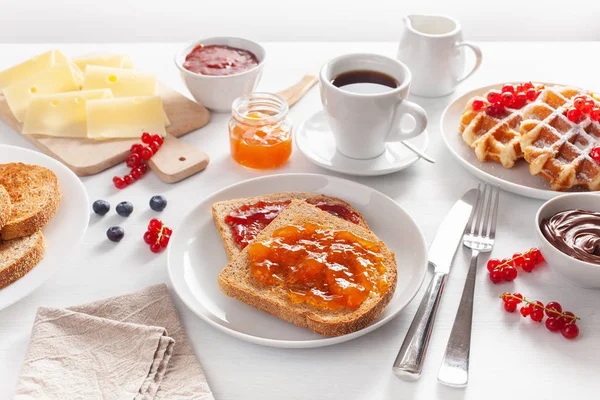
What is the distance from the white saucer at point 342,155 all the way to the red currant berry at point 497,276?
57cm

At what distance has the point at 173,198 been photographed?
227cm

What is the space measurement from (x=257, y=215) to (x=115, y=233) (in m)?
0.46

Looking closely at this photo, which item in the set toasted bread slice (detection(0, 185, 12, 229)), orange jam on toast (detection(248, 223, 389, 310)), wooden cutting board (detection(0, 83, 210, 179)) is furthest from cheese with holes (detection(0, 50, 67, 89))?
orange jam on toast (detection(248, 223, 389, 310))

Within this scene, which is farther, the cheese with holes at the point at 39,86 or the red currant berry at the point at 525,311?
the cheese with holes at the point at 39,86

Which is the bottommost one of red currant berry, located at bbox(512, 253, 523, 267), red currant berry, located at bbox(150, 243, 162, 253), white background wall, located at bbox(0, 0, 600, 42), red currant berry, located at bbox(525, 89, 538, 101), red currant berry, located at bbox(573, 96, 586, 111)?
white background wall, located at bbox(0, 0, 600, 42)

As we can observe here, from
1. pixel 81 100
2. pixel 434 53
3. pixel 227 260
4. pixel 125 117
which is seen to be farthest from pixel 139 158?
pixel 434 53

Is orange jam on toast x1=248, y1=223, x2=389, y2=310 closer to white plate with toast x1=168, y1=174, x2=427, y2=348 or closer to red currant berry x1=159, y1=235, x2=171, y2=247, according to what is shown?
white plate with toast x1=168, y1=174, x2=427, y2=348

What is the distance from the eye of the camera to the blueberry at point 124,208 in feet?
7.06

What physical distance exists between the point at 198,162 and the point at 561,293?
1.32 m

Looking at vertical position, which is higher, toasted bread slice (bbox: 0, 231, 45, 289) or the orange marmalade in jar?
the orange marmalade in jar

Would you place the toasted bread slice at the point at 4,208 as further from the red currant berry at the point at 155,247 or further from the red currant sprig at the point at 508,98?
the red currant sprig at the point at 508,98

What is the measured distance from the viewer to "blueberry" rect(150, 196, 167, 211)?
2.17m

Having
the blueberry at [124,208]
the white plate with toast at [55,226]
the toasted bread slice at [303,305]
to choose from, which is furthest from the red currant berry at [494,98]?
the white plate with toast at [55,226]

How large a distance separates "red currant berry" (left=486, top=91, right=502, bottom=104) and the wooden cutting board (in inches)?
44.1
